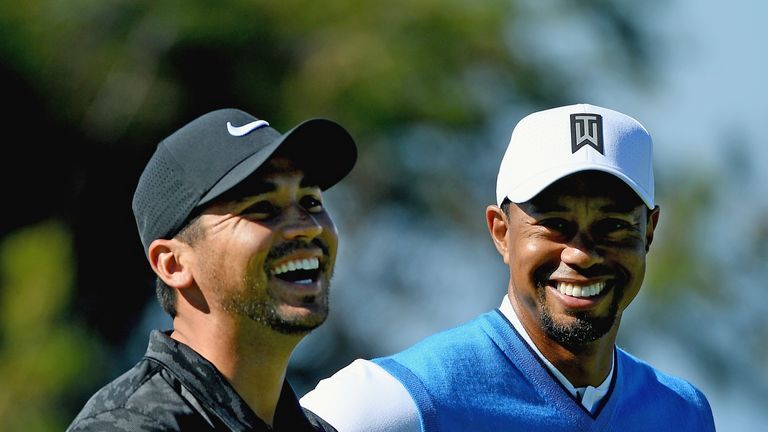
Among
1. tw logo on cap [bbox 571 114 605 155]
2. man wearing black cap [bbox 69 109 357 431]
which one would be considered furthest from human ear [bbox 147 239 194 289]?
tw logo on cap [bbox 571 114 605 155]

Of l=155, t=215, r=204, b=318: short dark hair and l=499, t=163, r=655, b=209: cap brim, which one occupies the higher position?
l=499, t=163, r=655, b=209: cap brim

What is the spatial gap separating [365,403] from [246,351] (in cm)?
50

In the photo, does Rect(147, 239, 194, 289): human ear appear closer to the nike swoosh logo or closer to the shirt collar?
the nike swoosh logo

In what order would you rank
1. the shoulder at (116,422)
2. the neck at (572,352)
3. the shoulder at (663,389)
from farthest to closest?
the shoulder at (663,389) < the neck at (572,352) < the shoulder at (116,422)

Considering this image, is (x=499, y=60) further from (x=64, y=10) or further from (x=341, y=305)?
(x=64, y=10)

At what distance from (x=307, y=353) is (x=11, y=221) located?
2463 millimetres

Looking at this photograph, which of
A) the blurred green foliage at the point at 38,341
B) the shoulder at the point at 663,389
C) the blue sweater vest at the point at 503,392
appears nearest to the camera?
the blue sweater vest at the point at 503,392

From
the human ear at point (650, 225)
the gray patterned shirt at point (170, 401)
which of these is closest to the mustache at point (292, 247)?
the gray patterned shirt at point (170, 401)

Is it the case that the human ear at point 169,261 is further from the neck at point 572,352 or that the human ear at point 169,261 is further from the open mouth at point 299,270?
the neck at point 572,352

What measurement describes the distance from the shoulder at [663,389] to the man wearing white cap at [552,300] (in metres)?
0.13

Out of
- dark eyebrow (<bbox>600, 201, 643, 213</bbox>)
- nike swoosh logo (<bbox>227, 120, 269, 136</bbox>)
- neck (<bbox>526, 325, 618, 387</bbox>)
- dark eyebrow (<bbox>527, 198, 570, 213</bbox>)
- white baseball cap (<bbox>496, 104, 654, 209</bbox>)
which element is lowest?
neck (<bbox>526, 325, 618, 387</bbox>)

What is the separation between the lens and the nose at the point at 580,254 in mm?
4289

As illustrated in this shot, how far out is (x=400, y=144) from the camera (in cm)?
1383

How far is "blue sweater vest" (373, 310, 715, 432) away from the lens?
420 cm
